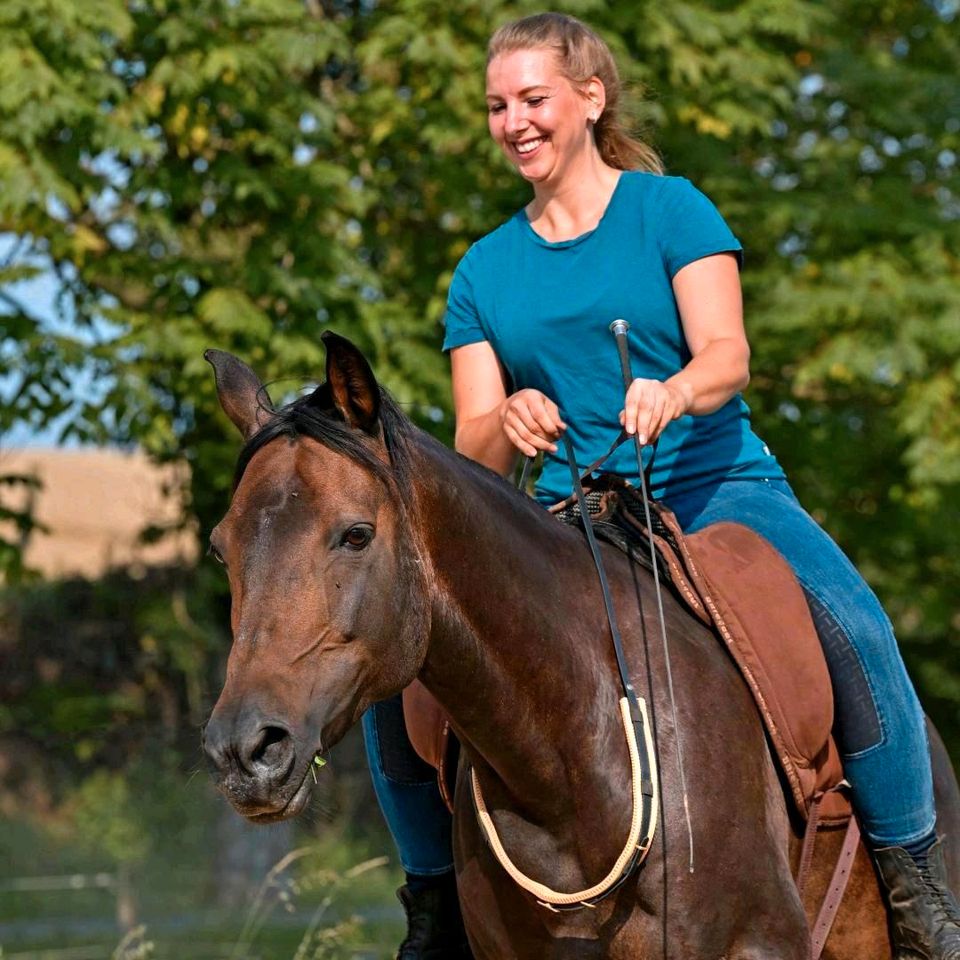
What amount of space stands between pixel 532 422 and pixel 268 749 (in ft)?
3.82

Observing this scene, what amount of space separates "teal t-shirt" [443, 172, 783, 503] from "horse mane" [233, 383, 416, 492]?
944 millimetres

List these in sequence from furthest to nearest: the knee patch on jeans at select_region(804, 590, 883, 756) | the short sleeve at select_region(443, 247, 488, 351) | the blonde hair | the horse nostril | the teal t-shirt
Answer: the short sleeve at select_region(443, 247, 488, 351) < the blonde hair < the teal t-shirt < the knee patch on jeans at select_region(804, 590, 883, 756) < the horse nostril

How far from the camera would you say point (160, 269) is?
11547mm

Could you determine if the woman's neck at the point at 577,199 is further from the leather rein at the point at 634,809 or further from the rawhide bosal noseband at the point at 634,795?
the leather rein at the point at 634,809

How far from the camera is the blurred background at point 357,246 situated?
36.0 feet

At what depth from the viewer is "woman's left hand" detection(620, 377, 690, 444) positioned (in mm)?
3680

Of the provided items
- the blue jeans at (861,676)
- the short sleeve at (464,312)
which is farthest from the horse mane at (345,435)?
the blue jeans at (861,676)

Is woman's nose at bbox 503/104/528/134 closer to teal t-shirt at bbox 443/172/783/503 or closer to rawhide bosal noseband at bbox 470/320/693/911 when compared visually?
teal t-shirt at bbox 443/172/783/503

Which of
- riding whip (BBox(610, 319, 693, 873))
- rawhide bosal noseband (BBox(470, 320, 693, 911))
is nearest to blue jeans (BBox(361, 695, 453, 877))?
rawhide bosal noseband (BBox(470, 320, 693, 911))

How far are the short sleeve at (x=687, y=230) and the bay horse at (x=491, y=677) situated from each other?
76 centimetres

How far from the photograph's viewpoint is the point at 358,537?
10.5 feet

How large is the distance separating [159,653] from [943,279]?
9780 millimetres

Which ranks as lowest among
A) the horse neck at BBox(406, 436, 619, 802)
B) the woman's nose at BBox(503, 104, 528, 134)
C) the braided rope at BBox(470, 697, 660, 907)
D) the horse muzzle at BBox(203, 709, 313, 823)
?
the braided rope at BBox(470, 697, 660, 907)

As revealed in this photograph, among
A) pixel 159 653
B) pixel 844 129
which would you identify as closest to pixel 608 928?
pixel 844 129
